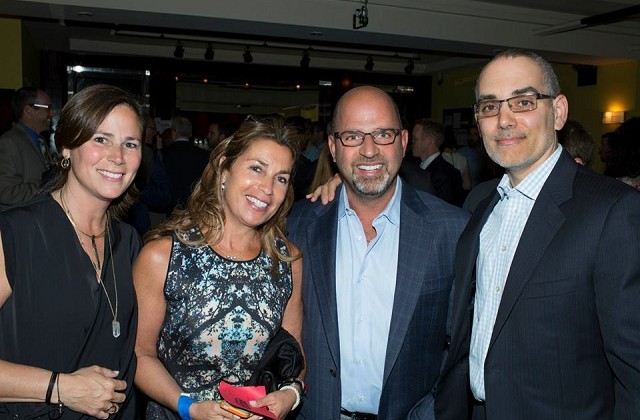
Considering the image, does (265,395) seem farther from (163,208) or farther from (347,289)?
(163,208)

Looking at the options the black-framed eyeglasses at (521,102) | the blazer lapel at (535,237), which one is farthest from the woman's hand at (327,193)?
the blazer lapel at (535,237)

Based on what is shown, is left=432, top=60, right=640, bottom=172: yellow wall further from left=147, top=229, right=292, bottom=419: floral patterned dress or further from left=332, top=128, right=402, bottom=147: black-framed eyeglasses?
left=147, top=229, right=292, bottom=419: floral patterned dress

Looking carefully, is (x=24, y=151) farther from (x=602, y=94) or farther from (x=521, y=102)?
(x=602, y=94)

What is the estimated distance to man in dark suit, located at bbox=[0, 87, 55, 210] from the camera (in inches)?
183

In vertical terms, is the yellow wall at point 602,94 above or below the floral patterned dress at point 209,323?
above

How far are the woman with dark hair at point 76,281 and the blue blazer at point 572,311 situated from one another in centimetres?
129

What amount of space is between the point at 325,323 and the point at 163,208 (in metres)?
3.34

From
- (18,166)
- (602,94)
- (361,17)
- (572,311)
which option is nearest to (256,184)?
(572,311)

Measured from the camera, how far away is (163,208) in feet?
17.1

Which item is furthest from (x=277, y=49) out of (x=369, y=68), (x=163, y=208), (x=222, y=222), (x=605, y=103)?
(x=222, y=222)

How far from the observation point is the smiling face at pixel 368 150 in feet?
7.79

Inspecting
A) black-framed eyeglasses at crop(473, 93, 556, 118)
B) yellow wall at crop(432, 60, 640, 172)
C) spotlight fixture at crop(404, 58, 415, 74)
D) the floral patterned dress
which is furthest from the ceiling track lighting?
the floral patterned dress

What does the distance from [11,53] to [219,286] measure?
7686mm

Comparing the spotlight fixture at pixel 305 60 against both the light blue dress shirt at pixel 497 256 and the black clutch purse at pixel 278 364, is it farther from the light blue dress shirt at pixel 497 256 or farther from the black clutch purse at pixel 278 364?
the black clutch purse at pixel 278 364
